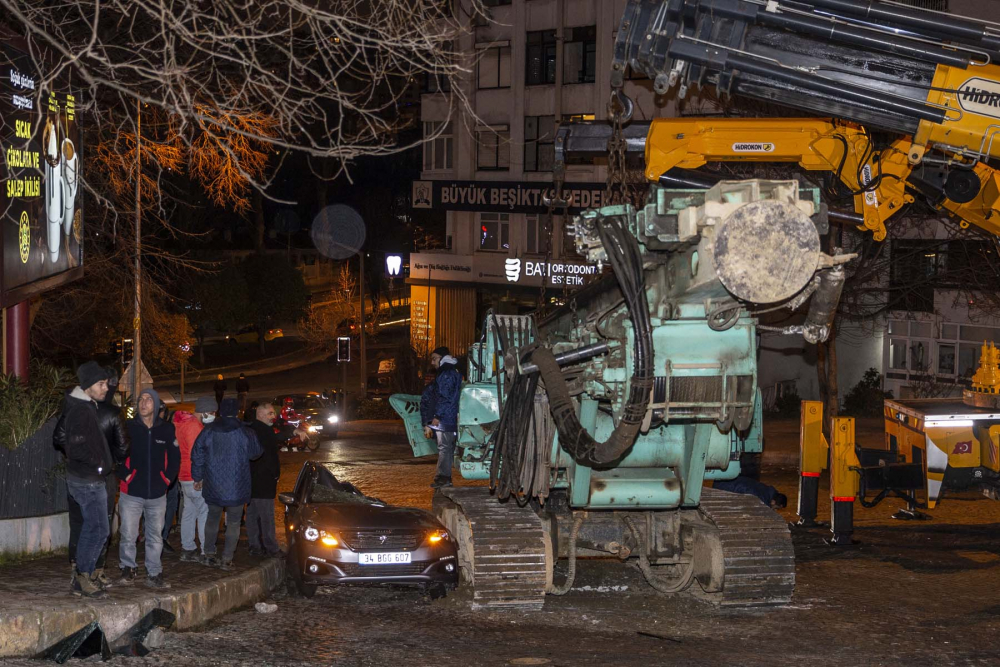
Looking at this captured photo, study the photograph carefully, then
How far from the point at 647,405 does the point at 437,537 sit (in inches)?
123

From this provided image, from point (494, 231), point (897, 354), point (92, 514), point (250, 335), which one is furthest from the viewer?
point (250, 335)

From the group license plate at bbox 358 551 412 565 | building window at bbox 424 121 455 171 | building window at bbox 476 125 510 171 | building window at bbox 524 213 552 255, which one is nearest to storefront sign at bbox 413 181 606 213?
building window at bbox 524 213 552 255

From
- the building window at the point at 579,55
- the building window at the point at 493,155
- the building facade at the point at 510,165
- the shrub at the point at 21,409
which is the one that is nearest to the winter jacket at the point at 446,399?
the shrub at the point at 21,409

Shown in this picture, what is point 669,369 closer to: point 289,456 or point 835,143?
point 835,143

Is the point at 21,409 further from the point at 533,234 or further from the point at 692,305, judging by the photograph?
the point at 533,234

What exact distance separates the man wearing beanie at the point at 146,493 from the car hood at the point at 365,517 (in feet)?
4.71

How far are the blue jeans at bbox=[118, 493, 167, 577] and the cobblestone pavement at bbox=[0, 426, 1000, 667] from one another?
75cm

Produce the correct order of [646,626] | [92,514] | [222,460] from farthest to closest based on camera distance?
[222,460], [646,626], [92,514]

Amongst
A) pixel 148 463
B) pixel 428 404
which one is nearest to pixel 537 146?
pixel 428 404

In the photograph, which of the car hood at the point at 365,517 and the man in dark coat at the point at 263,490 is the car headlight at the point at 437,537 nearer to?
the car hood at the point at 365,517

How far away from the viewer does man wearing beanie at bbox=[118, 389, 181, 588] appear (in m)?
9.45

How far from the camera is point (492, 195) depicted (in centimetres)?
3903

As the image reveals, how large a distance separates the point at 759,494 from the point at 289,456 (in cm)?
1104

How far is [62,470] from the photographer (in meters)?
10.4
